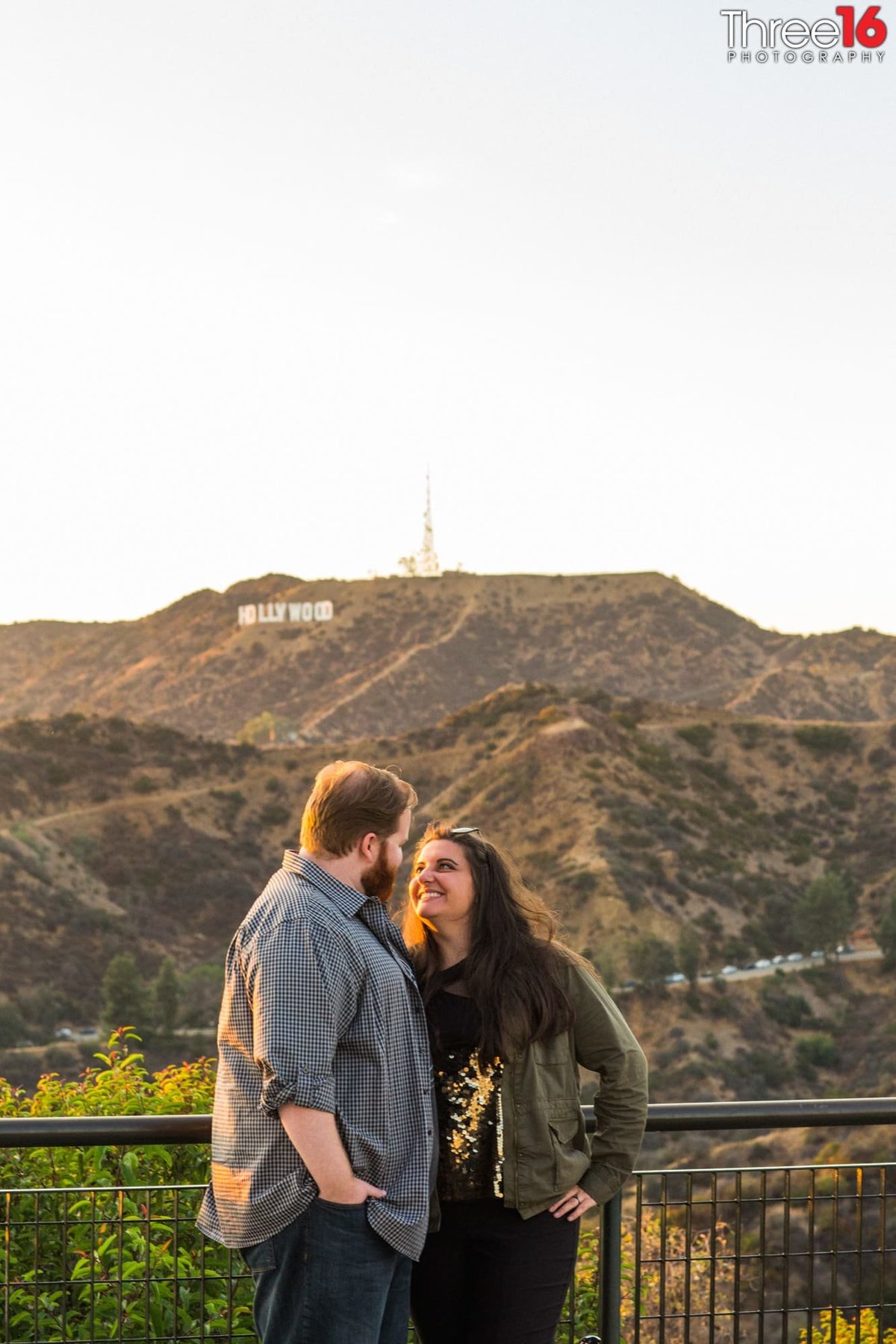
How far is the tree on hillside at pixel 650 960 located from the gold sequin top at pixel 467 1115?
32799mm

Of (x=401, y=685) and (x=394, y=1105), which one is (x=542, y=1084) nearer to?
(x=394, y=1105)

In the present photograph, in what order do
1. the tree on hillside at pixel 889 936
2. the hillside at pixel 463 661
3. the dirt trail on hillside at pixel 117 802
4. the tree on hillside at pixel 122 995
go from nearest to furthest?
the tree on hillside at pixel 122 995 < the tree on hillside at pixel 889 936 < the dirt trail on hillside at pixel 117 802 < the hillside at pixel 463 661

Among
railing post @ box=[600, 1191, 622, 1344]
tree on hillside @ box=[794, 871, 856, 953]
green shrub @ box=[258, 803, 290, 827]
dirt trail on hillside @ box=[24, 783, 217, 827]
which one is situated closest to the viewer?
railing post @ box=[600, 1191, 622, 1344]

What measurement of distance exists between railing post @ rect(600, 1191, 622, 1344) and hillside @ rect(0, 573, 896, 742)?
65.1m

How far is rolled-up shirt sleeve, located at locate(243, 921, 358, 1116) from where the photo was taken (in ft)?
6.43

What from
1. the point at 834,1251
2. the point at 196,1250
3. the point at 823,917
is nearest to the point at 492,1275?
the point at 834,1251

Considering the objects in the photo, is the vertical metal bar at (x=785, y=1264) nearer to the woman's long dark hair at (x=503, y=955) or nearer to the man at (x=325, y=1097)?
the woman's long dark hair at (x=503, y=955)

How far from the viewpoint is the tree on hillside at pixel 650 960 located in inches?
1344

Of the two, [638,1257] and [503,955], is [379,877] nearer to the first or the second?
[503,955]

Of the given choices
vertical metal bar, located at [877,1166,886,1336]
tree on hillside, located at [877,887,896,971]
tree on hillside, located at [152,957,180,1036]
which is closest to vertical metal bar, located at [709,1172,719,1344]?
vertical metal bar, located at [877,1166,886,1336]

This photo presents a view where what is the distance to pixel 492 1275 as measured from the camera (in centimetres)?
229

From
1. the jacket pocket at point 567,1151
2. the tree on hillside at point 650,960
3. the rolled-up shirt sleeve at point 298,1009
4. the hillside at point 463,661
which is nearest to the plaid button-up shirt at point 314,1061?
the rolled-up shirt sleeve at point 298,1009

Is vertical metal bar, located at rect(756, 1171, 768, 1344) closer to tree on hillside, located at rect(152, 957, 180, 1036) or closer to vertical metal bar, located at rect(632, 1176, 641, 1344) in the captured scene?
vertical metal bar, located at rect(632, 1176, 641, 1344)

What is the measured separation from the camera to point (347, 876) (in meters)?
2.17
